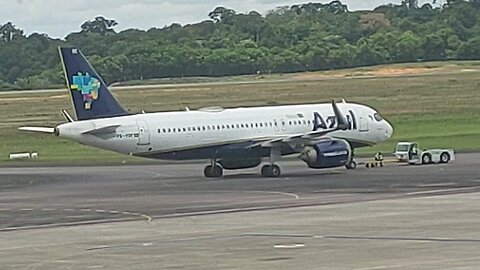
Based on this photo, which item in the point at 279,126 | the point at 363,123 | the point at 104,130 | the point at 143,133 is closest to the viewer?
the point at 104,130

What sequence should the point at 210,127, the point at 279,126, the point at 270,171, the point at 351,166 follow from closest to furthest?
the point at 270,171, the point at 210,127, the point at 279,126, the point at 351,166

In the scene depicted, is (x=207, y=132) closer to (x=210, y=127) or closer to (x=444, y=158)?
(x=210, y=127)

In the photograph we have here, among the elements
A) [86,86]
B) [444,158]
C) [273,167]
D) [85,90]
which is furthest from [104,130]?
[444,158]

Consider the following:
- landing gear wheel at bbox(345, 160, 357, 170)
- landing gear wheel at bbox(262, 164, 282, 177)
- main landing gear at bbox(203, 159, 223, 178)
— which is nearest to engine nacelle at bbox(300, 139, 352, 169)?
landing gear wheel at bbox(262, 164, 282, 177)

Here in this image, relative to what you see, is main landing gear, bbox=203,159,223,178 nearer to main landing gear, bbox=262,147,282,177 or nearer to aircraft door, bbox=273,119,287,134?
main landing gear, bbox=262,147,282,177

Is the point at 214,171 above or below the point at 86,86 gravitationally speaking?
below

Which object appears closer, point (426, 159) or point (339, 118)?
point (339, 118)

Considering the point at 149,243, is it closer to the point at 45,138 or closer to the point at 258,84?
the point at 45,138

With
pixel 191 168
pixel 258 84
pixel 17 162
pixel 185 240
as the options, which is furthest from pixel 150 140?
pixel 258 84

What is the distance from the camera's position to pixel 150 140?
204 ft

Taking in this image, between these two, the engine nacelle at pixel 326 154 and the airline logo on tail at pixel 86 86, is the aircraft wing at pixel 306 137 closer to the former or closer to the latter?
the engine nacelle at pixel 326 154

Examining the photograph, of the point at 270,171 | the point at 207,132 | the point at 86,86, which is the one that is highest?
the point at 86,86

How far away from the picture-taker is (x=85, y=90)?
6206cm

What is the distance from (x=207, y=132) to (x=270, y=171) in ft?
11.7
